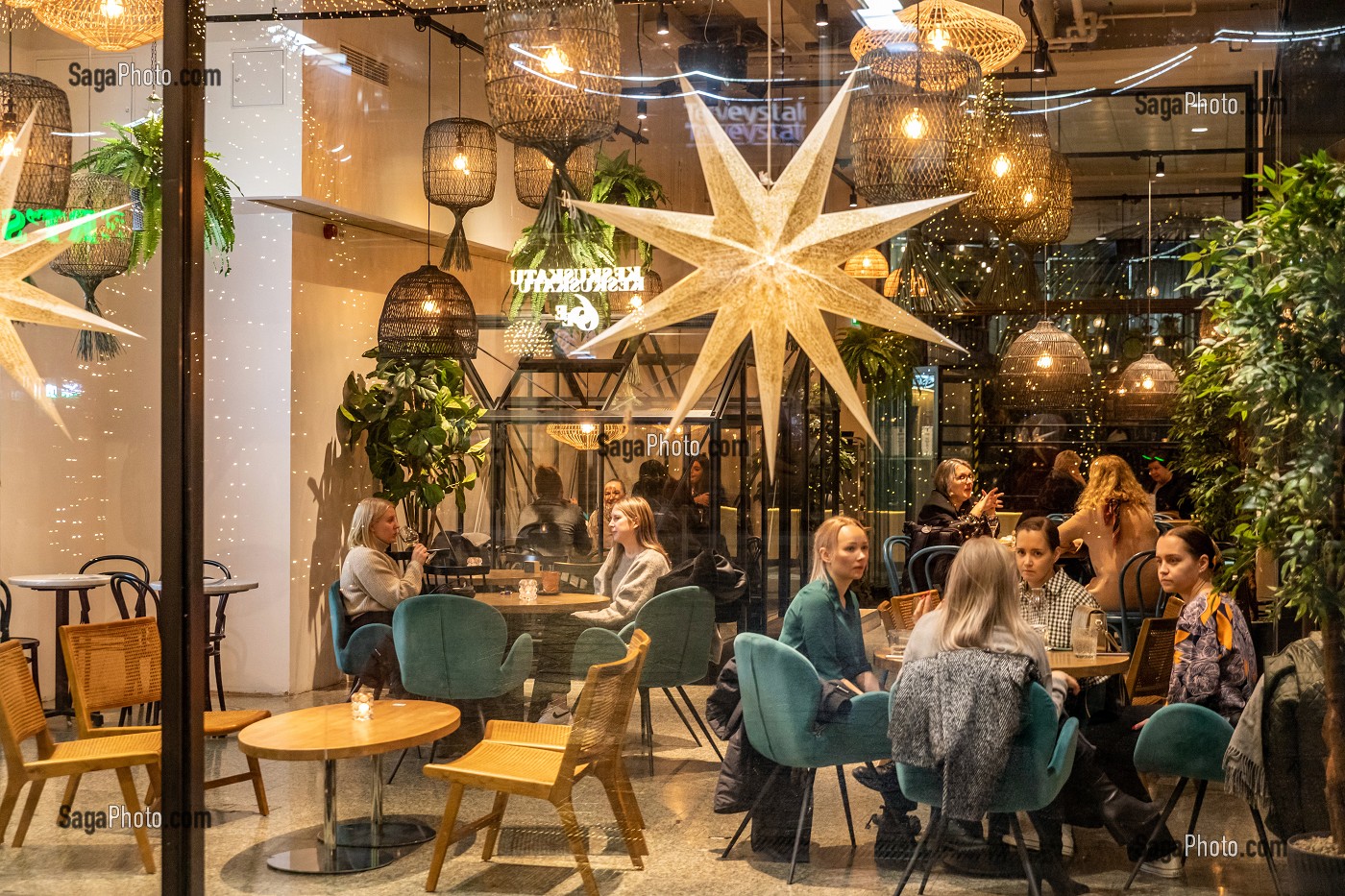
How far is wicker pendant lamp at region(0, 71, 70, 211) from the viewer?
476 cm

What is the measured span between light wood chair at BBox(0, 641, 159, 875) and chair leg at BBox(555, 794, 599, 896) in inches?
60.2

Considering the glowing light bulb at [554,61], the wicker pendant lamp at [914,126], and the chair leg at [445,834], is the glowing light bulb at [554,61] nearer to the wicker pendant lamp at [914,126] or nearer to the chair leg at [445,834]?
the wicker pendant lamp at [914,126]

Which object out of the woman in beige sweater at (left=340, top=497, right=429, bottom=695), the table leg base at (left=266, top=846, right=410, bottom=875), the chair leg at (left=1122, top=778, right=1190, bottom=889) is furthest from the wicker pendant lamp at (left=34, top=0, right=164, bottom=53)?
the chair leg at (left=1122, top=778, right=1190, bottom=889)

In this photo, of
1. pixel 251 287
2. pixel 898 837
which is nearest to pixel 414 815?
pixel 898 837

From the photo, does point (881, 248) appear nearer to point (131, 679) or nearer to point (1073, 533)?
point (1073, 533)

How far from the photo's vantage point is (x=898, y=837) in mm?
4156

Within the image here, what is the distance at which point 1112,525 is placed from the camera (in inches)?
167

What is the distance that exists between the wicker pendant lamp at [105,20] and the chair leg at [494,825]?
3304 mm

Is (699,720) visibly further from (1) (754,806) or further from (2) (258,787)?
(2) (258,787)

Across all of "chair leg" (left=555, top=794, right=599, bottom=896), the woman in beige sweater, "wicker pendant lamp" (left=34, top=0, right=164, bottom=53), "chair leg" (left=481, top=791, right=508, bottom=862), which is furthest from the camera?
"wicker pendant lamp" (left=34, top=0, right=164, bottom=53)

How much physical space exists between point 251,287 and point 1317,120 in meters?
3.93

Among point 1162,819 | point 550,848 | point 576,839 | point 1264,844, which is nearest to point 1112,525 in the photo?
point 1162,819

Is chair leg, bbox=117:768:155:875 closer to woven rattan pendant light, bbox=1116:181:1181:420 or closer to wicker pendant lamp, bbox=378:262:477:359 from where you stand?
wicker pendant lamp, bbox=378:262:477:359

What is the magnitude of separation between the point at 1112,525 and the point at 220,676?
349cm
